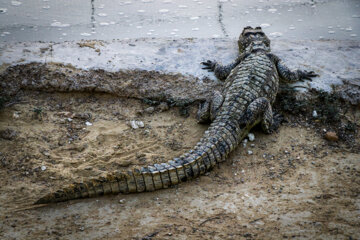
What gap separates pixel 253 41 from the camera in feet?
20.0

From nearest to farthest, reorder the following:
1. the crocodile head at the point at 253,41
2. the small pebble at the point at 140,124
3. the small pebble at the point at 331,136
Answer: the small pebble at the point at 331,136 < the small pebble at the point at 140,124 < the crocodile head at the point at 253,41

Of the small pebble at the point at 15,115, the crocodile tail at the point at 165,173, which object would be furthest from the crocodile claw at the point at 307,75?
the small pebble at the point at 15,115

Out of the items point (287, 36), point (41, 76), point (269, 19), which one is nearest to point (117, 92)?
point (41, 76)

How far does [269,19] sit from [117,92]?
4906mm

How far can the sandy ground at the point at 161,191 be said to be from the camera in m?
3.30

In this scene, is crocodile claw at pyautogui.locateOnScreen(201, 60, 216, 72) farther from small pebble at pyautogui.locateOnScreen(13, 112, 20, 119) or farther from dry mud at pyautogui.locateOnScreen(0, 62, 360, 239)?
small pebble at pyautogui.locateOnScreen(13, 112, 20, 119)

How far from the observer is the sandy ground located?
3.30 metres

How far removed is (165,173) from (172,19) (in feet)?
18.0

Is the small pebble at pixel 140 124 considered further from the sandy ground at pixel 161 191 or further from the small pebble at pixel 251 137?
the small pebble at pixel 251 137

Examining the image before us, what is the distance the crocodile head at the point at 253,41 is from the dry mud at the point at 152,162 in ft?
3.85

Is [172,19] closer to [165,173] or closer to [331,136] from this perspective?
[331,136]

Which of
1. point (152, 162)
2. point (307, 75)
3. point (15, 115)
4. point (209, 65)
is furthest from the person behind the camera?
point (209, 65)

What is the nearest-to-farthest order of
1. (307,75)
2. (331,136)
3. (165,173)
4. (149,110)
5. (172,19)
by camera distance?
(165,173) < (331,136) < (149,110) < (307,75) < (172,19)

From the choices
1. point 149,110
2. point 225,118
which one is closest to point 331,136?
point 225,118
